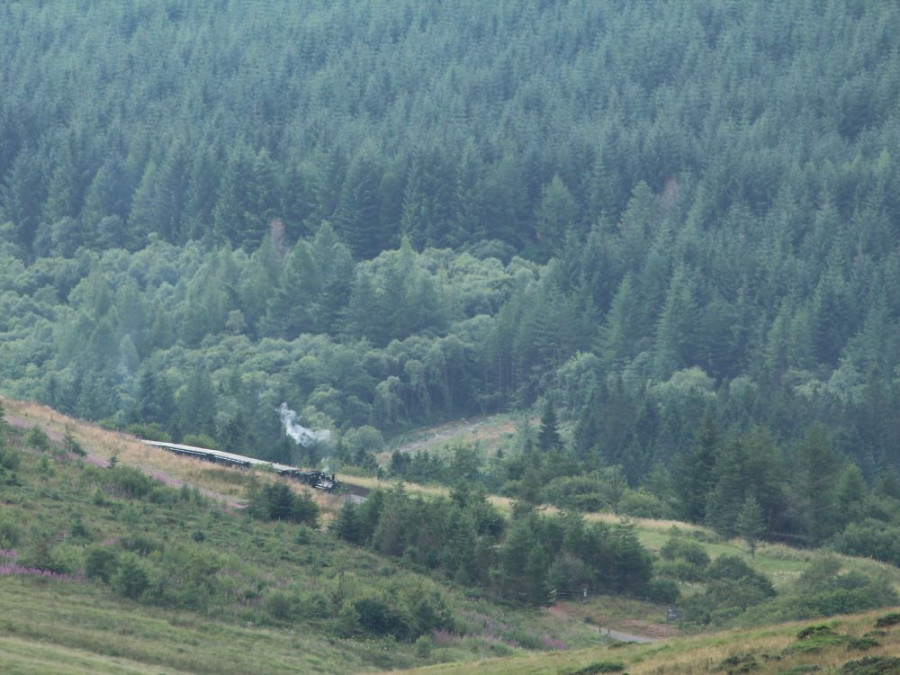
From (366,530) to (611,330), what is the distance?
267 ft

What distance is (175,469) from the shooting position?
7719 cm

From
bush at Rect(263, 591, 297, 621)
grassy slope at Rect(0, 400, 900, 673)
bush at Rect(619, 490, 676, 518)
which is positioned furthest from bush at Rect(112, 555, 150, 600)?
bush at Rect(619, 490, 676, 518)

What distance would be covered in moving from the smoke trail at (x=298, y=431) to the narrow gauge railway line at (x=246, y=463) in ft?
104

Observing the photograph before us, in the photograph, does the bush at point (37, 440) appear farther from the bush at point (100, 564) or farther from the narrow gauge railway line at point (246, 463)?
the bush at point (100, 564)

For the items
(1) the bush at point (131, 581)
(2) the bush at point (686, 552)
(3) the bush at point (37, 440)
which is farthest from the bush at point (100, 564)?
(2) the bush at point (686, 552)

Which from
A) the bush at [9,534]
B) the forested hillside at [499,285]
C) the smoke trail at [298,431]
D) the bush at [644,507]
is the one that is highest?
the forested hillside at [499,285]

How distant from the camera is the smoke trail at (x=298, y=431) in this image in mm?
121562

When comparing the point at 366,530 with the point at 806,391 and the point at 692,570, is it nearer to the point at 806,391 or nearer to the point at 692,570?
the point at 692,570

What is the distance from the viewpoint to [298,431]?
4951 inches

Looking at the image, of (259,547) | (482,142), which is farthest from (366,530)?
(482,142)

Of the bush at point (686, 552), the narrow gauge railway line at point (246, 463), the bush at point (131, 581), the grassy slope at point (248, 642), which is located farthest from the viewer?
the narrow gauge railway line at point (246, 463)

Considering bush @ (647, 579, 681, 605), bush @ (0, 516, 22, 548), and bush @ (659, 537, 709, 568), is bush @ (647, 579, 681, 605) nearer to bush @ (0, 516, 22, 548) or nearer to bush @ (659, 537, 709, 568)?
bush @ (659, 537, 709, 568)

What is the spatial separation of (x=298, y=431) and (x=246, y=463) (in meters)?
42.8

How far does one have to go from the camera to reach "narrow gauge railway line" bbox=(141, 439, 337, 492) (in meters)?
80.4
